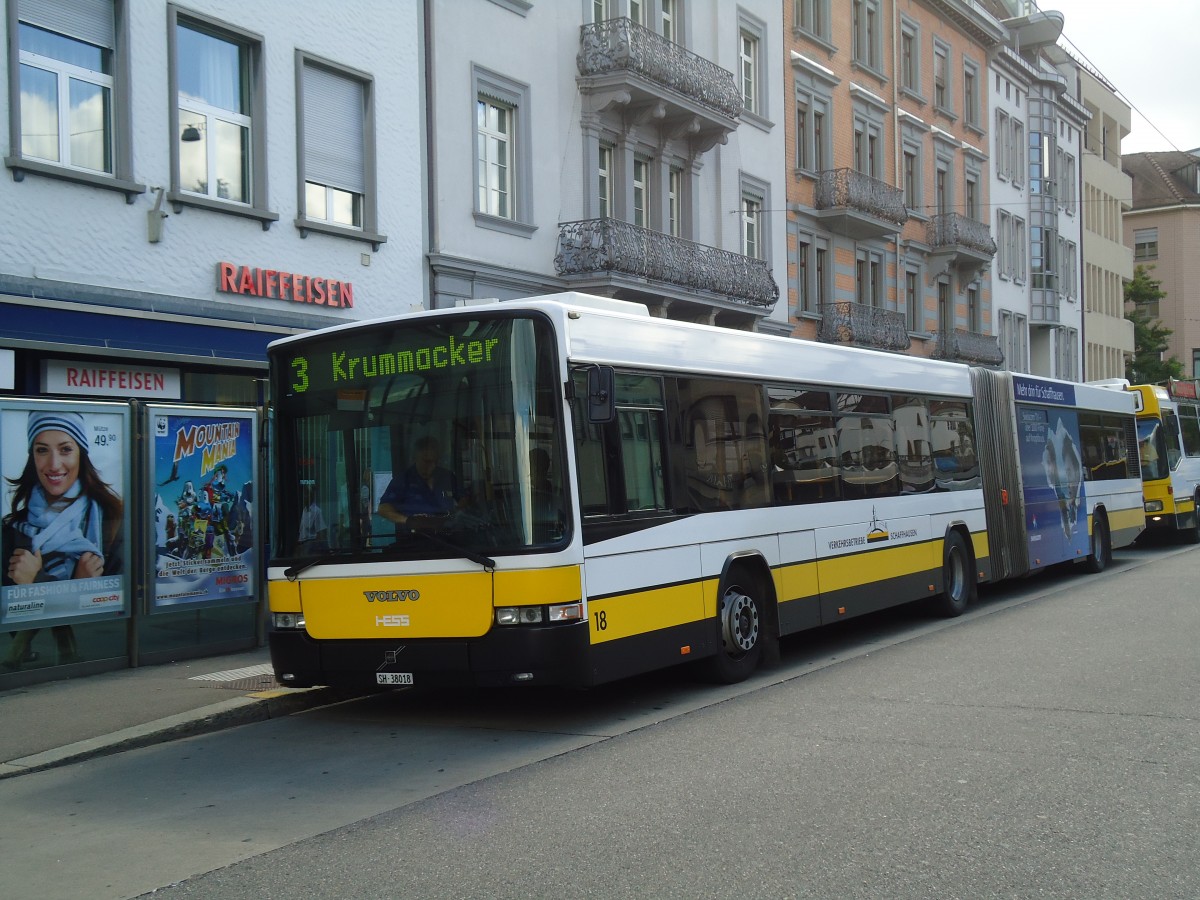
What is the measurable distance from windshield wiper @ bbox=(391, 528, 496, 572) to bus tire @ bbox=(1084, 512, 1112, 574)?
47.7 feet

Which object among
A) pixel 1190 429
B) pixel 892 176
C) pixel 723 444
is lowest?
pixel 723 444

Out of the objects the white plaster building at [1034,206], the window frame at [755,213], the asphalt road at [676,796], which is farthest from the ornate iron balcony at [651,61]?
the white plaster building at [1034,206]

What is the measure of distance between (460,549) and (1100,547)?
15218 mm

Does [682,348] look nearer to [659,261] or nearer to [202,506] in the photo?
[202,506]

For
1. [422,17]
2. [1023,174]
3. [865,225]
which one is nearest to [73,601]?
[422,17]

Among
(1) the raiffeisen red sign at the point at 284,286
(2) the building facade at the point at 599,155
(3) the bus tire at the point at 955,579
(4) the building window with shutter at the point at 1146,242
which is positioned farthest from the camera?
(4) the building window with shutter at the point at 1146,242

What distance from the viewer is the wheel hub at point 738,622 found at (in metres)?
10.8

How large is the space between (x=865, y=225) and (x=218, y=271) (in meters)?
20.7

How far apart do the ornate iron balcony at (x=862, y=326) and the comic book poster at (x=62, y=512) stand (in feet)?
71.6

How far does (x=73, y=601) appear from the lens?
1158 cm

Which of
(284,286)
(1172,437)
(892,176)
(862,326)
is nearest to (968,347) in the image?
(892,176)

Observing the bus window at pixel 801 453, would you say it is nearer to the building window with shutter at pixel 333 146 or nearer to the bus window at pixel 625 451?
the bus window at pixel 625 451

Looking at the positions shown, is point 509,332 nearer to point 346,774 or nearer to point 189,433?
point 346,774

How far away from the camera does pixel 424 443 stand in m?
9.09
